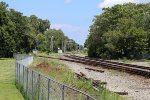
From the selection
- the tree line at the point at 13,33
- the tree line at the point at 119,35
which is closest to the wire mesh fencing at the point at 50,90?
the tree line at the point at 119,35

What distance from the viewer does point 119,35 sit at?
3255 inches

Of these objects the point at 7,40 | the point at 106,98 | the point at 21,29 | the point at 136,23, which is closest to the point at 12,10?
the point at 21,29

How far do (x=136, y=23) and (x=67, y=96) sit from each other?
77197 mm

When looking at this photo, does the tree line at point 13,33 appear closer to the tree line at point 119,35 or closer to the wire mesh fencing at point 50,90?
the tree line at point 119,35

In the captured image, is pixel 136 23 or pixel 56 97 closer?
pixel 56 97

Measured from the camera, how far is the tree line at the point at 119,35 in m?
80.9

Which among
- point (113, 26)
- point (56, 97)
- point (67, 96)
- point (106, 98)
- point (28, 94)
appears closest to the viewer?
point (67, 96)

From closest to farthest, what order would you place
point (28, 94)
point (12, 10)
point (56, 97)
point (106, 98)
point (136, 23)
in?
point (56, 97) → point (106, 98) → point (28, 94) → point (136, 23) → point (12, 10)

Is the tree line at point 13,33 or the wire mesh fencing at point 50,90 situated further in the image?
the tree line at point 13,33

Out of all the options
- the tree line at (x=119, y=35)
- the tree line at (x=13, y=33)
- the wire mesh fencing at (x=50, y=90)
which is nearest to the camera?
the wire mesh fencing at (x=50, y=90)

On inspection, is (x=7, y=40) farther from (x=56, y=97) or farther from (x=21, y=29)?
(x=56, y=97)

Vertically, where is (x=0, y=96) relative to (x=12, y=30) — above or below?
below

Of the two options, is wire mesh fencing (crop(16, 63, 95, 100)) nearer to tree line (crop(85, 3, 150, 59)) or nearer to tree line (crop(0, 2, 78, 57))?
tree line (crop(85, 3, 150, 59))

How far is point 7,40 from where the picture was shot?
3551 inches
